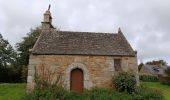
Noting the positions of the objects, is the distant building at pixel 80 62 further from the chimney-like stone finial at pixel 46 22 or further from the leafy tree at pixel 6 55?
the leafy tree at pixel 6 55

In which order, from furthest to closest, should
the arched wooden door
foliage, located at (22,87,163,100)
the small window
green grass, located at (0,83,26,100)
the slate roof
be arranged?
1. the small window
2. the slate roof
3. the arched wooden door
4. green grass, located at (0,83,26,100)
5. foliage, located at (22,87,163,100)

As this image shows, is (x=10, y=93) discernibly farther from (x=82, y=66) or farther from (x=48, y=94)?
(x=82, y=66)

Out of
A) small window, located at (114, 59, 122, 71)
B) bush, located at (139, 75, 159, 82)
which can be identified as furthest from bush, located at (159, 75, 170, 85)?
small window, located at (114, 59, 122, 71)

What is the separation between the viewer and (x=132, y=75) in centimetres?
2338

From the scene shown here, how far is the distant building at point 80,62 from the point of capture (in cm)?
2308

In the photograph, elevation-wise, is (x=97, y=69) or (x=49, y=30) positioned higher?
(x=49, y=30)

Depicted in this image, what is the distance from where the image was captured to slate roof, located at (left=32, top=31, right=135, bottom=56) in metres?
24.0

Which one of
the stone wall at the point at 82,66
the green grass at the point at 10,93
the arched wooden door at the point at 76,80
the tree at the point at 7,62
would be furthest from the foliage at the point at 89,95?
the tree at the point at 7,62

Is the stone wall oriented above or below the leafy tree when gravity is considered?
below

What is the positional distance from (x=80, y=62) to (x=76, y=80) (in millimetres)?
1674

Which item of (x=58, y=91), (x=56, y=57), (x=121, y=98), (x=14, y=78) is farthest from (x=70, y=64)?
(x=14, y=78)

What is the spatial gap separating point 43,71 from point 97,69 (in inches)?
190

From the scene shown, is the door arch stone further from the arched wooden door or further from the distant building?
the arched wooden door

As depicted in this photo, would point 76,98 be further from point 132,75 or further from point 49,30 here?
point 49,30
